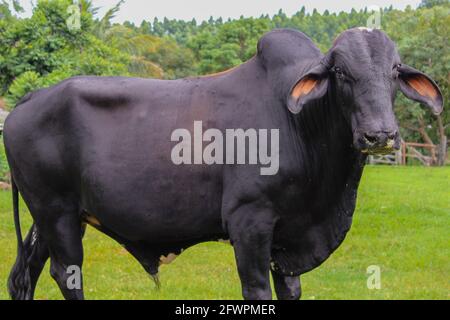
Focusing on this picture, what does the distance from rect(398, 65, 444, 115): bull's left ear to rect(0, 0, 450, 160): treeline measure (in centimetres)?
68

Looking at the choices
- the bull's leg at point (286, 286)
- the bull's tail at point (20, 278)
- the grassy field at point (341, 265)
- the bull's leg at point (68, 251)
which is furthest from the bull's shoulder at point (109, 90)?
the grassy field at point (341, 265)

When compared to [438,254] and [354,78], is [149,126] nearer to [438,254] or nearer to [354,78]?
[354,78]

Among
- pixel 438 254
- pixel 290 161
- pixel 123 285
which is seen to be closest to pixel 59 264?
pixel 290 161

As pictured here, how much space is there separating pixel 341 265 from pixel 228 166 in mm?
4997

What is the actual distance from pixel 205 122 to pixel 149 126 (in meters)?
0.36

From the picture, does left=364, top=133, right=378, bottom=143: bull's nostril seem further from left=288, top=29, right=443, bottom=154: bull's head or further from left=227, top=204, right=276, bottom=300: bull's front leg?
left=227, top=204, right=276, bottom=300: bull's front leg

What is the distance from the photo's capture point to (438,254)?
30.3 ft

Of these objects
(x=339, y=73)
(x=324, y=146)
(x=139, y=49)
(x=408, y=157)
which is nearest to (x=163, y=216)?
(x=324, y=146)

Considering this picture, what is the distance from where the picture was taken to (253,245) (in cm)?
410

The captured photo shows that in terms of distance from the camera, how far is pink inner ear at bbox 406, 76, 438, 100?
4000mm

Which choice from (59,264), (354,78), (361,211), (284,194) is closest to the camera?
(354,78)

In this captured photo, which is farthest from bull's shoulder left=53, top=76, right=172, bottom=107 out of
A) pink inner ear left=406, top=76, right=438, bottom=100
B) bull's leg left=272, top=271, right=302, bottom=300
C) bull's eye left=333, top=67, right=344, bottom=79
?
pink inner ear left=406, top=76, right=438, bottom=100

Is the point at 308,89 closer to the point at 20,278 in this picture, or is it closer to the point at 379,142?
the point at 379,142

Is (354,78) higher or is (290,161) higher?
(354,78)
